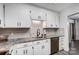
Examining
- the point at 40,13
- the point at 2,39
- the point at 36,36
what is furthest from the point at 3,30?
the point at 40,13

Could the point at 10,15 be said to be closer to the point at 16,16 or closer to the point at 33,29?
the point at 16,16

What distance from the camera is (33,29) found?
5.49 feet

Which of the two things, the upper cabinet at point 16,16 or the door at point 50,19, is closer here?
the upper cabinet at point 16,16

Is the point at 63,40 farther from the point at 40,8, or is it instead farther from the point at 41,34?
the point at 40,8

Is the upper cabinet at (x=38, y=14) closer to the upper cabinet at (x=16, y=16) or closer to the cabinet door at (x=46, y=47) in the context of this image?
the upper cabinet at (x=16, y=16)

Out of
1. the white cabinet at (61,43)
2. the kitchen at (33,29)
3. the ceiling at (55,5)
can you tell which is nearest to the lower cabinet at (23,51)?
the kitchen at (33,29)

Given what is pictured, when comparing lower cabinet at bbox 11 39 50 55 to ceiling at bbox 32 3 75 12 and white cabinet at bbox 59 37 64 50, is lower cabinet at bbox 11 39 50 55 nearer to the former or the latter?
white cabinet at bbox 59 37 64 50

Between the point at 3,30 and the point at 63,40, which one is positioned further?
the point at 63,40

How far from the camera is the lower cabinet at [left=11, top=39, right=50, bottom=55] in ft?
5.35

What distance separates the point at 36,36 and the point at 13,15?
1.52 ft

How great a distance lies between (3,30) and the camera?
159 cm

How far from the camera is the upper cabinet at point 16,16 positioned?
1.61 meters
